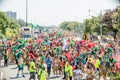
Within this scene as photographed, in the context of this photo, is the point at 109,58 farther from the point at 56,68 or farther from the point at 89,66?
the point at 56,68

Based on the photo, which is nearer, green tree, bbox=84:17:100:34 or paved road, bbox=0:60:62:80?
paved road, bbox=0:60:62:80

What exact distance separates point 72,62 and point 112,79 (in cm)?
203

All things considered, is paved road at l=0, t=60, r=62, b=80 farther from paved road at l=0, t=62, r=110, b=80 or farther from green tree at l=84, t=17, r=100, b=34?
green tree at l=84, t=17, r=100, b=34

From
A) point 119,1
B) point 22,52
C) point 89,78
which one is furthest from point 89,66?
point 119,1

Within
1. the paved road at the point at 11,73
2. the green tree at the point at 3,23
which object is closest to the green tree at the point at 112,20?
the green tree at the point at 3,23

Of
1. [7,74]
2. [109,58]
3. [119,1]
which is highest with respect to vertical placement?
[119,1]

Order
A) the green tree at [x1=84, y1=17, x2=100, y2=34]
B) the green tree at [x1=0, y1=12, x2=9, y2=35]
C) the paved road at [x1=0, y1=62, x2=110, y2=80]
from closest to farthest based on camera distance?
the paved road at [x1=0, y1=62, x2=110, y2=80] < the green tree at [x1=84, y1=17, x2=100, y2=34] < the green tree at [x1=0, y1=12, x2=9, y2=35]

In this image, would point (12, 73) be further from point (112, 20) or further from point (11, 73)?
point (112, 20)

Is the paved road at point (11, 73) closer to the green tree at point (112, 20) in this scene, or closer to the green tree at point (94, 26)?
the green tree at point (112, 20)

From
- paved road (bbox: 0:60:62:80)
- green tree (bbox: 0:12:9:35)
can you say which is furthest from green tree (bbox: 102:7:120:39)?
paved road (bbox: 0:60:62:80)

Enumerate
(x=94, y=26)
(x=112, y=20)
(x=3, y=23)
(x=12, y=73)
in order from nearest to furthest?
(x=12, y=73)
(x=112, y=20)
(x=94, y=26)
(x=3, y=23)

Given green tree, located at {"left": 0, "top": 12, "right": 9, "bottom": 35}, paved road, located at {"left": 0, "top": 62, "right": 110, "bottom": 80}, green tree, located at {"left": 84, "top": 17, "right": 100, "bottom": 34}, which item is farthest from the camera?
green tree, located at {"left": 0, "top": 12, "right": 9, "bottom": 35}

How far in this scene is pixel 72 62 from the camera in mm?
16312

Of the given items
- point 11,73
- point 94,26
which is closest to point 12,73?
point 11,73
